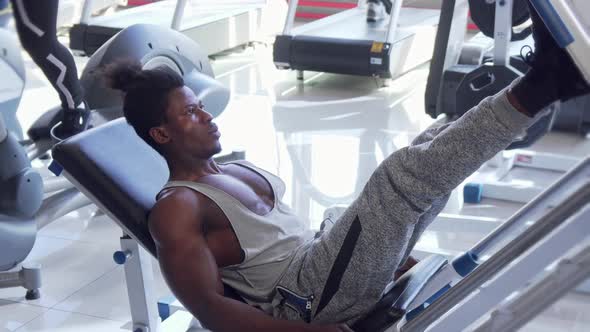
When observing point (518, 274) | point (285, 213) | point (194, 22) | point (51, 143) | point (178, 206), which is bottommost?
point (194, 22)

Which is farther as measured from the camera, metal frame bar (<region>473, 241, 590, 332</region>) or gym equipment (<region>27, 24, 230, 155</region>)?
gym equipment (<region>27, 24, 230, 155</region>)

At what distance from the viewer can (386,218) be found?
1.77 metres

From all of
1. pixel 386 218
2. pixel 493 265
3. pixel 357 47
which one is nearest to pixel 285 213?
pixel 386 218

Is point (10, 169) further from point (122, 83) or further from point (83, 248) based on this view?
point (122, 83)

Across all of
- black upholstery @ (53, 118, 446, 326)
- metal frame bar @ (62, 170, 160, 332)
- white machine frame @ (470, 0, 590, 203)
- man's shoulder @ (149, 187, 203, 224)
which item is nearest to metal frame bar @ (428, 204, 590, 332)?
black upholstery @ (53, 118, 446, 326)

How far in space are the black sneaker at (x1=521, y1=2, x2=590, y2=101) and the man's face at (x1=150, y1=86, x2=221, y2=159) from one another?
785 millimetres

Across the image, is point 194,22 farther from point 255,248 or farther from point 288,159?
point 255,248

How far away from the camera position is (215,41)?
6.20 m

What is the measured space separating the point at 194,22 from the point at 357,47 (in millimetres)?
1346

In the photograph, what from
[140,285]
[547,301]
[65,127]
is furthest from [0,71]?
[547,301]

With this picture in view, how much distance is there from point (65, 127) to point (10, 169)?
407 mm

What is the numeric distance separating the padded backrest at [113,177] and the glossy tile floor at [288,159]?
0.73 metres

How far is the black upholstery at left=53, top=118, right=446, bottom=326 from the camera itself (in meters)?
2.05

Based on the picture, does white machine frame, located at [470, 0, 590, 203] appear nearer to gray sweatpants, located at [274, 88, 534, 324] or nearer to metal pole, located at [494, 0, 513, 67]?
metal pole, located at [494, 0, 513, 67]
